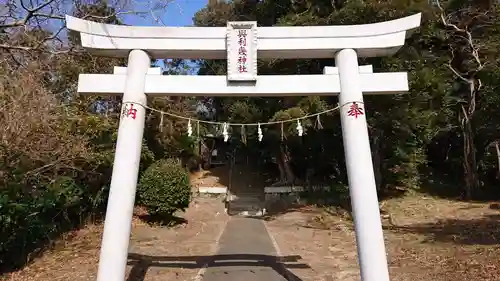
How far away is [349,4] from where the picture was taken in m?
14.4

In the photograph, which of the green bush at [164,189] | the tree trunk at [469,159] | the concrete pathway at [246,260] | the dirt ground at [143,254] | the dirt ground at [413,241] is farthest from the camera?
the tree trunk at [469,159]

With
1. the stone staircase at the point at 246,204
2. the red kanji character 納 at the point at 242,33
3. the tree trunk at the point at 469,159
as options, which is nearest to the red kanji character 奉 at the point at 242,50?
the red kanji character 納 at the point at 242,33

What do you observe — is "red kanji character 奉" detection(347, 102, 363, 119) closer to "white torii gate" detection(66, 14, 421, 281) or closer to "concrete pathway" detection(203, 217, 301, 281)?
"white torii gate" detection(66, 14, 421, 281)

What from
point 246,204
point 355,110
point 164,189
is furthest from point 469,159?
point 355,110

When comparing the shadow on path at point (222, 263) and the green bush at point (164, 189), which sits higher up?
the green bush at point (164, 189)

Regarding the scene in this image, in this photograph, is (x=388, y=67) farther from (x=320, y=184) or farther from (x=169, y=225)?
(x=169, y=225)

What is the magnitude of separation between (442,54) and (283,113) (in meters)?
8.64

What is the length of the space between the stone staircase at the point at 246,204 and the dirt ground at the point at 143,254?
4188 millimetres

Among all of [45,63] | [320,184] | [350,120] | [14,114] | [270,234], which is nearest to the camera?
[350,120]

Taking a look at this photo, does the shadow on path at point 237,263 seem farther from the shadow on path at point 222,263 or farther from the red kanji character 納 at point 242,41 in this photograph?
the red kanji character 納 at point 242,41

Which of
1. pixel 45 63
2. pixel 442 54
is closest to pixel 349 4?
pixel 442 54

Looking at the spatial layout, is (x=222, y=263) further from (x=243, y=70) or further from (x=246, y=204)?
(x=246, y=204)

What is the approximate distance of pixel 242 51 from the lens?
6562 mm

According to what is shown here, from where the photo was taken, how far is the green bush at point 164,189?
43.1ft
